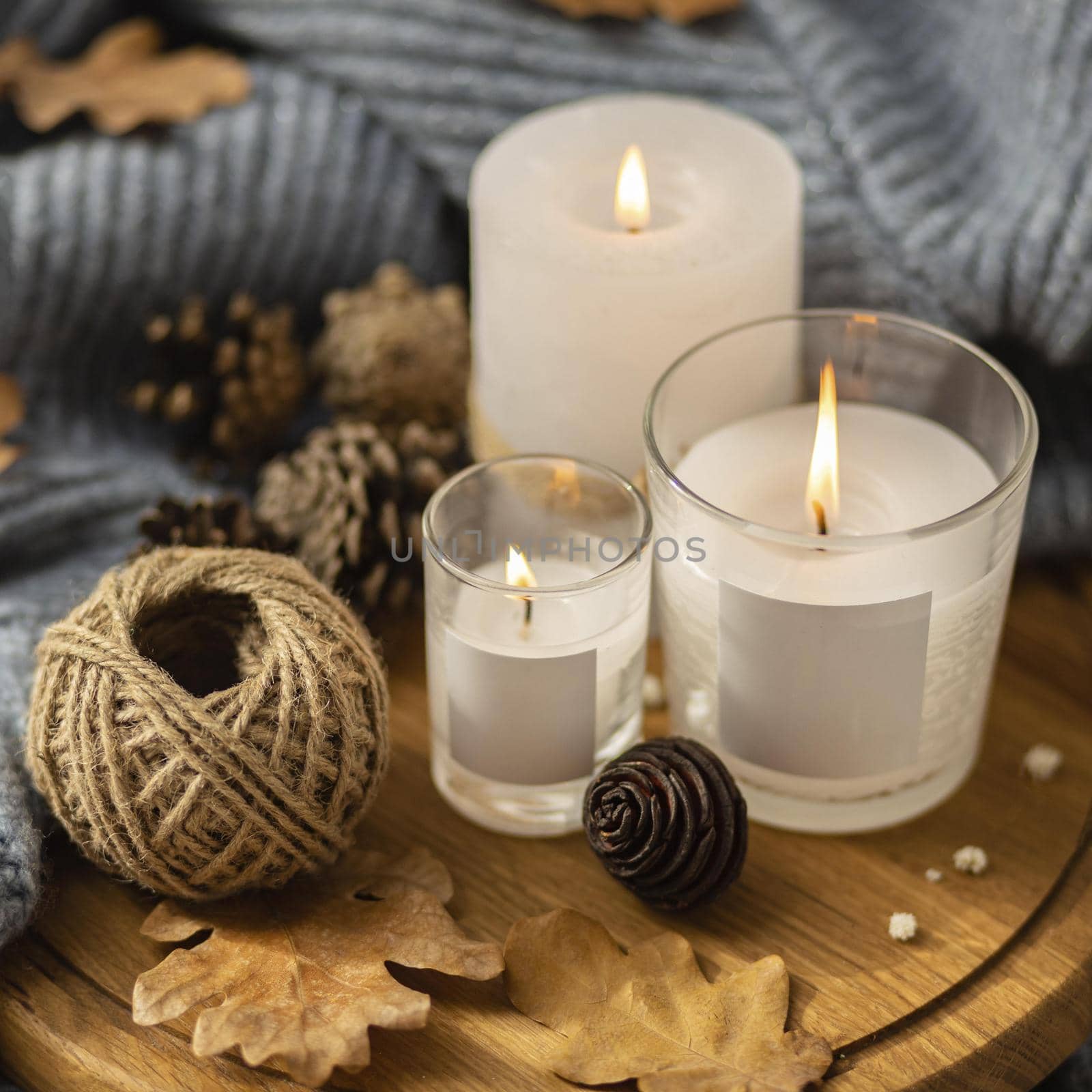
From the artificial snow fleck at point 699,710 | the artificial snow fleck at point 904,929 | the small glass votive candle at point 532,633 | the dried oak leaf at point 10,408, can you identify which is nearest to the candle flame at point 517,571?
the small glass votive candle at point 532,633

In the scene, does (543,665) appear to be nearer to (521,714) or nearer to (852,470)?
(521,714)

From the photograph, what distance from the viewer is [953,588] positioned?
25.0 inches

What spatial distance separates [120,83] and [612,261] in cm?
43

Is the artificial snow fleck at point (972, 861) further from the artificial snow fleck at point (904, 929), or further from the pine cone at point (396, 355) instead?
the pine cone at point (396, 355)

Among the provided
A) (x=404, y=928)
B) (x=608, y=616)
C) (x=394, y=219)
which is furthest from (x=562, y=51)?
(x=404, y=928)

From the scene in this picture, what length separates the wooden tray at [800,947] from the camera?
60 cm

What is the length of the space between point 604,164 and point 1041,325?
0.92 ft

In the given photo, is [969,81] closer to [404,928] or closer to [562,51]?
[562,51]

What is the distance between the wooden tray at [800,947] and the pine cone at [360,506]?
0.09m

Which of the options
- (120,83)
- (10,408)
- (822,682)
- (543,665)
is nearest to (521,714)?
(543,665)

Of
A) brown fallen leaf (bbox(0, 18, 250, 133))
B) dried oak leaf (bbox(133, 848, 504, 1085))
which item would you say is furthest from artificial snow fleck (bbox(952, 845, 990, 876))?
brown fallen leaf (bbox(0, 18, 250, 133))

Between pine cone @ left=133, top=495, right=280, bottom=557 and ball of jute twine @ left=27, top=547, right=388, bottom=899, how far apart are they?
9cm

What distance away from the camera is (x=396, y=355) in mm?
885

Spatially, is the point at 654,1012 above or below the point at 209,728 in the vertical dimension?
below
